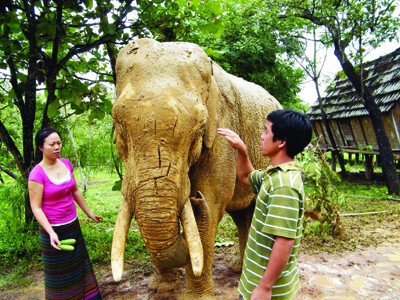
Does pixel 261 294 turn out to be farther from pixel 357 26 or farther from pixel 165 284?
pixel 357 26

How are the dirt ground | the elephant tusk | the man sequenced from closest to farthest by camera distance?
1. the man
2. the elephant tusk
3. the dirt ground

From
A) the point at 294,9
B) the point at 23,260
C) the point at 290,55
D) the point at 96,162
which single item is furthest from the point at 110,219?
the point at 290,55

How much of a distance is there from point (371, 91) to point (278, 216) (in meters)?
12.6

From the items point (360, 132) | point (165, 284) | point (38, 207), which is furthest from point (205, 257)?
point (360, 132)

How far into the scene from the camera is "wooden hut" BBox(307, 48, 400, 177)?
1096 cm

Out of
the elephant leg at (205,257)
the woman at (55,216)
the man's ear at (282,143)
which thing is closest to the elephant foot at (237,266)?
the elephant leg at (205,257)

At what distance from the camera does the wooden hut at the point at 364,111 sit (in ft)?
36.0

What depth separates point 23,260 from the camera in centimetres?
518

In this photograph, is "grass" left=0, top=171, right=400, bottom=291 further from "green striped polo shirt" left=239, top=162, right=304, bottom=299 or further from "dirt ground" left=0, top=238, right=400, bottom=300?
"green striped polo shirt" left=239, top=162, right=304, bottom=299

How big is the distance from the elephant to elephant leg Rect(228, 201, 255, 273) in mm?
1249

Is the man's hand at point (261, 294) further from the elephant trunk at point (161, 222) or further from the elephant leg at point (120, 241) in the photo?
the elephant leg at point (120, 241)

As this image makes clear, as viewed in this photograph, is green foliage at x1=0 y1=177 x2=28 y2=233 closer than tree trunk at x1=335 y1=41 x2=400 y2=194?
Yes

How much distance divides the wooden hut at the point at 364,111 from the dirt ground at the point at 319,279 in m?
6.57

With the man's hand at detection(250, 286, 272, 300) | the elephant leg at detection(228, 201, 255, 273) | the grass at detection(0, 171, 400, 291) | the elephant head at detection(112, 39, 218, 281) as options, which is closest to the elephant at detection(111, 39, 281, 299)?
the elephant head at detection(112, 39, 218, 281)
